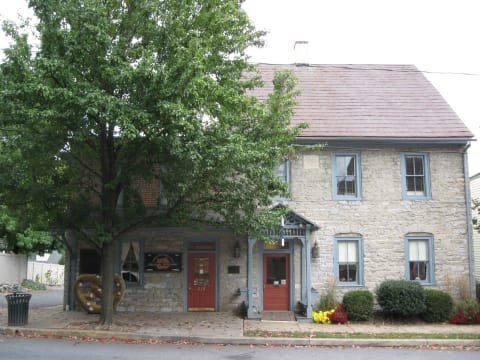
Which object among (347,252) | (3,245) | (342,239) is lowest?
(347,252)

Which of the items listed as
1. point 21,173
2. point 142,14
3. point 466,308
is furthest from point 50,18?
point 466,308

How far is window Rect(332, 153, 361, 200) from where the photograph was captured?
57.6ft

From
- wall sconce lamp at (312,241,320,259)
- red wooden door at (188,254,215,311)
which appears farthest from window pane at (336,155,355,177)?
red wooden door at (188,254,215,311)

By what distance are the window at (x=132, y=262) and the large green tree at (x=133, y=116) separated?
310 centimetres

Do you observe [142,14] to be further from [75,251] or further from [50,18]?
[75,251]

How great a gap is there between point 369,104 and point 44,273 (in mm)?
26270

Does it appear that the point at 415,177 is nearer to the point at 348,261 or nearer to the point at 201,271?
the point at 348,261

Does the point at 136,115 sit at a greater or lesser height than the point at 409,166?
greater

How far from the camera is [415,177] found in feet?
58.2

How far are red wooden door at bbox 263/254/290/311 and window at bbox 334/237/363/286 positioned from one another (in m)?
1.72

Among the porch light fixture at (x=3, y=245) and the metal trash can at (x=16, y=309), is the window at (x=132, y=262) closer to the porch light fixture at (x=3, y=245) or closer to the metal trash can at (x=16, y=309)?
the metal trash can at (x=16, y=309)

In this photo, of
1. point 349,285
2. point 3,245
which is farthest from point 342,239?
point 3,245

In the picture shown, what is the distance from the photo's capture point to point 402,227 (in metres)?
17.4

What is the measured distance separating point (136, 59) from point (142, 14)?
1.09 metres
